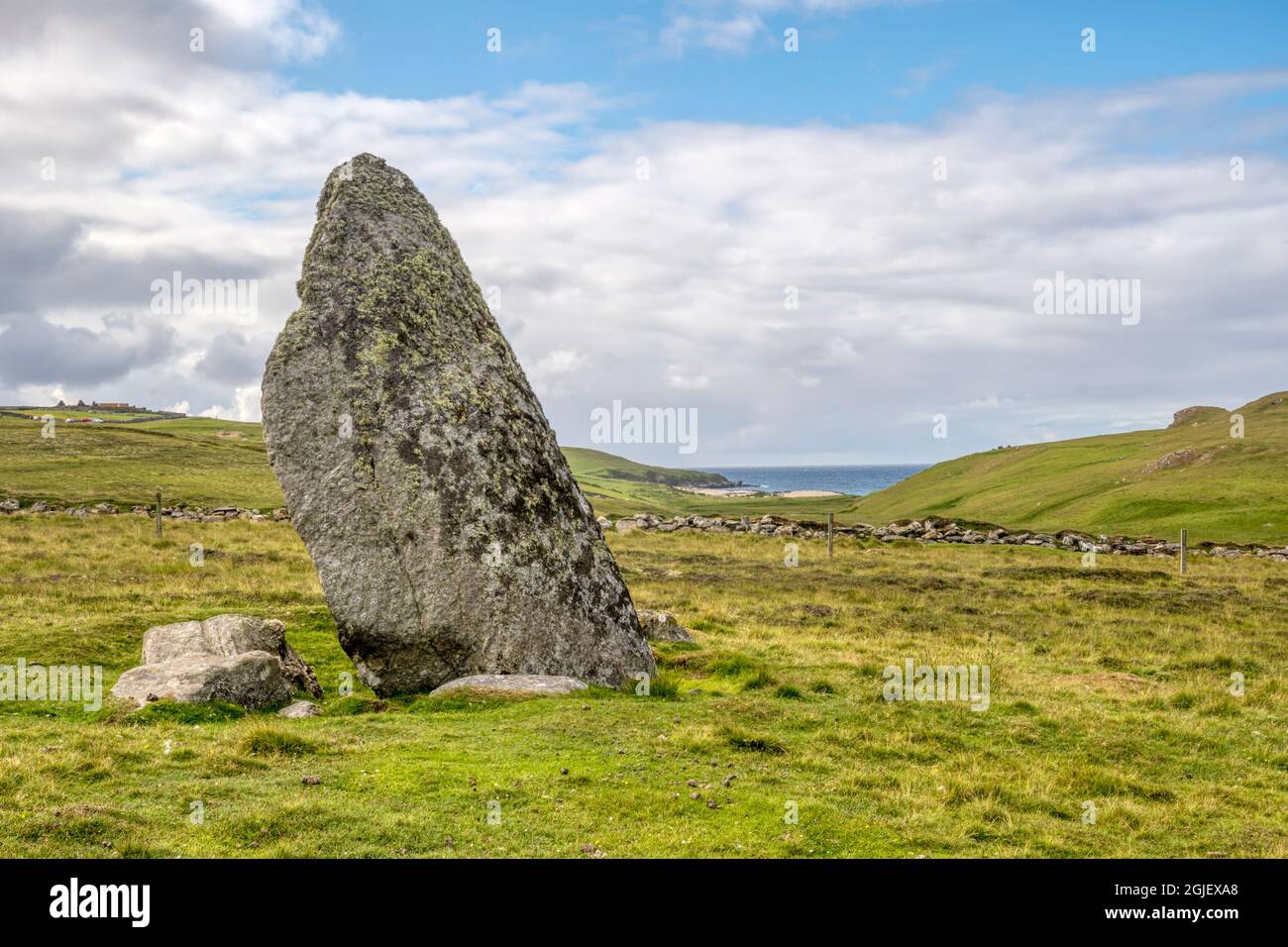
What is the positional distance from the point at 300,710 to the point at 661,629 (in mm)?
8939

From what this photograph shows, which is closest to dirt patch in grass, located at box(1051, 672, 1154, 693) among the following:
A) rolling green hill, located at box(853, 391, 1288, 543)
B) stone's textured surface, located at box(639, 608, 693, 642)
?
stone's textured surface, located at box(639, 608, 693, 642)

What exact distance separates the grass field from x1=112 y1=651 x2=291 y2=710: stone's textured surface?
16.2 inches

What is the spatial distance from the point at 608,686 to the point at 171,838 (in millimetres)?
8473

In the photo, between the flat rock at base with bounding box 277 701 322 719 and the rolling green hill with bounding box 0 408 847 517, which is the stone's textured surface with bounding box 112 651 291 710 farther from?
the rolling green hill with bounding box 0 408 847 517

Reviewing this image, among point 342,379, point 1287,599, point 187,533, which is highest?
point 342,379

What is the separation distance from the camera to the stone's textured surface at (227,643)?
15141mm

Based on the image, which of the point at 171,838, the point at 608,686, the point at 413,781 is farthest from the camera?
the point at 608,686

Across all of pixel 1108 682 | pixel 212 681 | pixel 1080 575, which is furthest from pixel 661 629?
pixel 1080 575

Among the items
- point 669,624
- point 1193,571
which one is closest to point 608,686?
point 669,624

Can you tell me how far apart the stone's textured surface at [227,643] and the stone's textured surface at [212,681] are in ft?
2.13

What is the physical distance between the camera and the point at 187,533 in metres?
39.9

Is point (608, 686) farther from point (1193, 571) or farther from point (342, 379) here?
point (1193, 571)

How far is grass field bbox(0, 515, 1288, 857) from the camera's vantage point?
863 centimetres

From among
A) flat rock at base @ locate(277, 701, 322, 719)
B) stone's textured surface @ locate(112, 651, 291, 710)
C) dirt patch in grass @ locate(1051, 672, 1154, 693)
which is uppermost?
stone's textured surface @ locate(112, 651, 291, 710)
